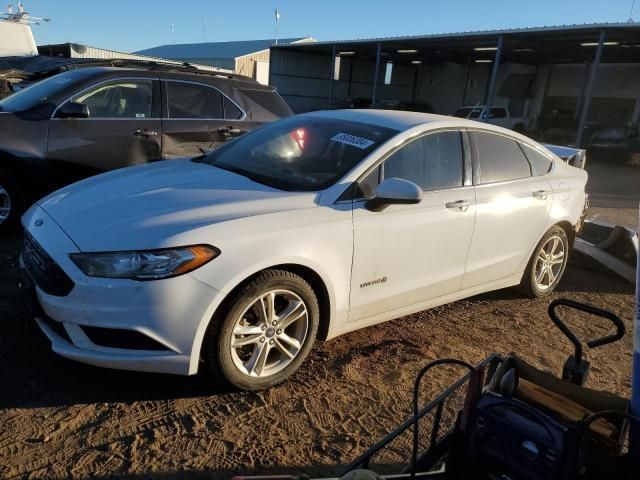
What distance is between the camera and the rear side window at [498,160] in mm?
4148

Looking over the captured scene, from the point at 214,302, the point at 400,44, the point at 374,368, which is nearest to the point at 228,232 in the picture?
the point at 214,302

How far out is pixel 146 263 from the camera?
2.66 metres

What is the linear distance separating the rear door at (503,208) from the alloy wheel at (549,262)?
31cm

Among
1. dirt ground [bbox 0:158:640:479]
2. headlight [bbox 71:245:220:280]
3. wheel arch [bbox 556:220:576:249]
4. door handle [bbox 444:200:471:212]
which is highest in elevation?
door handle [bbox 444:200:471:212]

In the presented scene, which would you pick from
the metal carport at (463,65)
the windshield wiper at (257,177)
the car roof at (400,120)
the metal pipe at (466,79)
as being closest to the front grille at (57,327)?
the windshield wiper at (257,177)

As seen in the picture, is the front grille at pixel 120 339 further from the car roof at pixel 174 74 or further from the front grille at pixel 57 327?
the car roof at pixel 174 74

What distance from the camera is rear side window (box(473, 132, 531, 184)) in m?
4.15

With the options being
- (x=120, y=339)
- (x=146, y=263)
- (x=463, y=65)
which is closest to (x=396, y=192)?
(x=146, y=263)

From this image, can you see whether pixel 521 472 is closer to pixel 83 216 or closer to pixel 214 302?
pixel 214 302

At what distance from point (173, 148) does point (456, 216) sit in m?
3.59

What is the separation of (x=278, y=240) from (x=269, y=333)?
1.77 feet

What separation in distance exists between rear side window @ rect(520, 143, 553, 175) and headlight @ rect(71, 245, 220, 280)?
10.4 feet

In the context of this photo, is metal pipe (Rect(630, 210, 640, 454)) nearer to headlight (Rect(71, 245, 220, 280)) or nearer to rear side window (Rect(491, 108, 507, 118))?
headlight (Rect(71, 245, 220, 280))

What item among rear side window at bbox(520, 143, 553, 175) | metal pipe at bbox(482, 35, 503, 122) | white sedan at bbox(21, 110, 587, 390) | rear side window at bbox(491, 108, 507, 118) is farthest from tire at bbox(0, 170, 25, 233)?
rear side window at bbox(491, 108, 507, 118)
